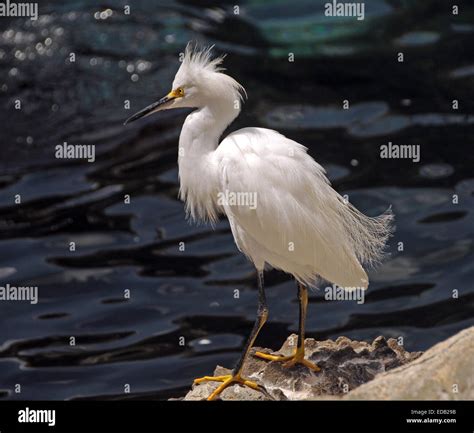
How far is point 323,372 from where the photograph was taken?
30.9 feet

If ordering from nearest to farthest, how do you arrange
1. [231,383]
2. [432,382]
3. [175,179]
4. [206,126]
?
[432,382] → [231,383] → [206,126] → [175,179]

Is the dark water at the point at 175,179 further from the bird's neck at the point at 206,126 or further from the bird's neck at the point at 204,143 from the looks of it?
the bird's neck at the point at 206,126

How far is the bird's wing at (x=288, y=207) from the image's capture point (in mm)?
9336

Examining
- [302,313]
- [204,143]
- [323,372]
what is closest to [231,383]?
[323,372]

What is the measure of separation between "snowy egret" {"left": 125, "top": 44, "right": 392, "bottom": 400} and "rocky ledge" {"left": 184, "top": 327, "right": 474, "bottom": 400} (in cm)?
11

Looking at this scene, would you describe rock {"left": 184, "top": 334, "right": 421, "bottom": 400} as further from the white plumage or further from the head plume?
the head plume

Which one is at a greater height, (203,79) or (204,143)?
(203,79)

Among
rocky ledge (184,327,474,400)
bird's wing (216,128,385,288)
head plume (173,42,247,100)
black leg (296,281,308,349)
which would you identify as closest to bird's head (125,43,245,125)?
head plume (173,42,247,100)

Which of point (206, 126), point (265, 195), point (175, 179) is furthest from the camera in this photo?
point (175, 179)

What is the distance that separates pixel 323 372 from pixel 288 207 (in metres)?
1.48

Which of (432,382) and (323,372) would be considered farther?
(323,372)

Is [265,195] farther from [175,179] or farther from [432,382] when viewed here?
[175,179]

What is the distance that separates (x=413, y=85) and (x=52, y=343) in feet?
30.4

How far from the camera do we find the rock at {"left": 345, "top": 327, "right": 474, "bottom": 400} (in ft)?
23.6
